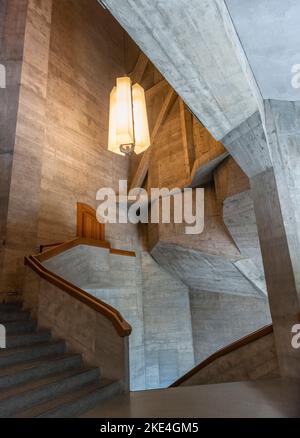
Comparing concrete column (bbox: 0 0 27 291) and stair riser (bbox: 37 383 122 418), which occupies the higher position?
concrete column (bbox: 0 0 27 291)

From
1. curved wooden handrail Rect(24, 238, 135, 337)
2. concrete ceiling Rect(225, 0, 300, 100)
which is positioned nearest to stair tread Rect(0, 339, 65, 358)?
curved wooden handrail Rect(24, 238, 135, 337)

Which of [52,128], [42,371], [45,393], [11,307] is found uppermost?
[52,128]

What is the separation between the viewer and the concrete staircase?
2330 mm

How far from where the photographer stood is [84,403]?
2.53m

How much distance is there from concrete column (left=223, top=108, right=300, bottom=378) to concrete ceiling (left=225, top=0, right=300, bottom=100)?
1.18ft

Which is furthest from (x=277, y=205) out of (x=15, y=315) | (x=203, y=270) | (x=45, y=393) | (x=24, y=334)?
(x=203, y=270)

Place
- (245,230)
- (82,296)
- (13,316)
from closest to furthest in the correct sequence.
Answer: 1. (82,296)
2. (13,316)
3. (245,230)

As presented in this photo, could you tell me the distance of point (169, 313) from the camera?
9.25 metres

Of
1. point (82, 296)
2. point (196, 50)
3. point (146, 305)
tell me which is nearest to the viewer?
point (196, 50)

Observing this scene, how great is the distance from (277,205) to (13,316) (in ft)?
12.8

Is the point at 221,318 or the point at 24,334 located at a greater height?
the point at 24,334

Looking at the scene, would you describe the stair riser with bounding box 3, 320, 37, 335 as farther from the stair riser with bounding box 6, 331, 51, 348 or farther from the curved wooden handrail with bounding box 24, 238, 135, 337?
the curved wooden handrail with bounding box 24, 238, 135, 337

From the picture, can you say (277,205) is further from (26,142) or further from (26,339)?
(26,142)

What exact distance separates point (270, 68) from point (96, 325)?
145 inches
